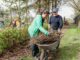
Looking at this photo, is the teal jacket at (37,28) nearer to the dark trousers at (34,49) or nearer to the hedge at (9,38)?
the dark trousers at (34,49)

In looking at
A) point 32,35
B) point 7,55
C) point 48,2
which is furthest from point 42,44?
point 48,2

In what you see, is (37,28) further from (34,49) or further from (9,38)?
(9,38)

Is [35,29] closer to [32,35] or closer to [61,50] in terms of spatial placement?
[32,35]

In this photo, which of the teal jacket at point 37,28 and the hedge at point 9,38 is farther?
the hedge at point 9,38

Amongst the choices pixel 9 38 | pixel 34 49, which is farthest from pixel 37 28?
pixel 9 38

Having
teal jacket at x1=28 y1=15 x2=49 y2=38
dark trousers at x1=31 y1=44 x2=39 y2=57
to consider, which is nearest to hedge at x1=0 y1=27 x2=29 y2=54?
dark trousers at x1=31 y1=44 x2=39 y2=57

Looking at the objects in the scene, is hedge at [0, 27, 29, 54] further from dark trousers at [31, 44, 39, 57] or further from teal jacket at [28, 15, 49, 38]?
teal jacket at [28, 15, 49, 38]

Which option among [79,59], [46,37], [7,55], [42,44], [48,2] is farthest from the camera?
[48,2]

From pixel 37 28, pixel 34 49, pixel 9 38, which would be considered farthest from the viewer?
pixel 9 38

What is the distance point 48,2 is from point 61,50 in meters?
21.1

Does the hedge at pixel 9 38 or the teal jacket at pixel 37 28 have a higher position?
the teal jacket at pixel 37 28

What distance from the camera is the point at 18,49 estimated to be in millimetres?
12805

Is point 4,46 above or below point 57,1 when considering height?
below

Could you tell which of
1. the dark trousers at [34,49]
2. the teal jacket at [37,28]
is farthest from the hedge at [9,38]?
the teal jacket at [37,28]
